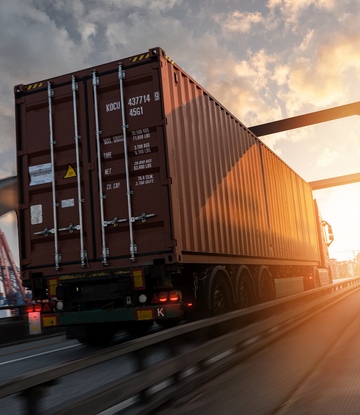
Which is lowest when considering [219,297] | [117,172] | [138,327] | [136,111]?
[138,327]

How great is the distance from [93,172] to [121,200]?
2.30 ft

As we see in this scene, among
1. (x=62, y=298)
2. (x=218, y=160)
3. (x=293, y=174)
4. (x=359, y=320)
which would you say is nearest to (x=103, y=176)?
(x=62, y=298)

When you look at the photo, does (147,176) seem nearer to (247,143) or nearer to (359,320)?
(247,143)

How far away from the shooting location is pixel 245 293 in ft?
32.7

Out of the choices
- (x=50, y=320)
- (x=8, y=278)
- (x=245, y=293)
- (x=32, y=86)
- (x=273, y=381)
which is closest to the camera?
(x=273, y=381)

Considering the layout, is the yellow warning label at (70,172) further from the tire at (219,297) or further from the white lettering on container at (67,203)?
the tire at (219,297)

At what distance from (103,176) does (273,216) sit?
21.4 feet

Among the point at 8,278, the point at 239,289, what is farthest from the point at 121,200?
the point at 8,278

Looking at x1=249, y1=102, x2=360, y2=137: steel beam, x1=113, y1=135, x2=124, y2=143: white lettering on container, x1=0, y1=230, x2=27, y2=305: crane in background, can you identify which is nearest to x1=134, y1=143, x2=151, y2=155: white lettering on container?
x1=113, y1=135, x2=124, y2=143: white lettering on container

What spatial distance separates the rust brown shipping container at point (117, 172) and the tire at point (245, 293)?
2.97ft

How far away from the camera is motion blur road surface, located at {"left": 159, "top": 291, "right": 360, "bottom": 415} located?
3809 mm

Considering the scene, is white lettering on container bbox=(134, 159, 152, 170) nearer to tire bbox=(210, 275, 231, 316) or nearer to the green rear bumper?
the green rear bumper

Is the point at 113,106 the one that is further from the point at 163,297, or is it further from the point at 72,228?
Answer: the point at 163,297

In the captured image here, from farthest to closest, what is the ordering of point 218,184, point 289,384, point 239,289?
1. point 239,289
2. point 218,184
3. point 289,384
